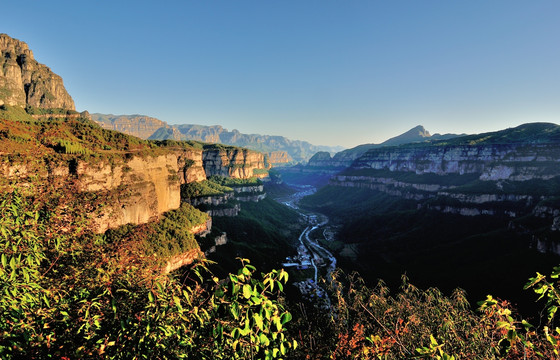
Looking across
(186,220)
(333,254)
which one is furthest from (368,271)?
(186,220)

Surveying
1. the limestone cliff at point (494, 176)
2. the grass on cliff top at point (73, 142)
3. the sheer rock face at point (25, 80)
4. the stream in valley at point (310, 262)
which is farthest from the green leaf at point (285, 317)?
the sheer rock face at point (25, 80)

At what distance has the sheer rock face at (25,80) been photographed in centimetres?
14630

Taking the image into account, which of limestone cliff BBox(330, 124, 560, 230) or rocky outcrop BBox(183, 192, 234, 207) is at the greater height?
limestone cliff BBox(330, 124, 560, 230)

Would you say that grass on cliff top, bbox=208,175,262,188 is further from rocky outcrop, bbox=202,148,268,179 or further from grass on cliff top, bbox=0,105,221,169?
grass on cliff top, bbox=0,105,221,169

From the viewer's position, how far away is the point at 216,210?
118 meters

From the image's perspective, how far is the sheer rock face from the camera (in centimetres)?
14630

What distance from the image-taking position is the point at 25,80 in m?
163

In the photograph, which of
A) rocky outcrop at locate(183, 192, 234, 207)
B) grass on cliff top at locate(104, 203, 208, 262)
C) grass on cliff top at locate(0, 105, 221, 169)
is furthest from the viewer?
rocky outcrop at locate(183, 192, 234, 207)

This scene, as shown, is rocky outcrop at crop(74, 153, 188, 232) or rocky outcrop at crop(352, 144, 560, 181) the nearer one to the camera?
rocky outcrop at crop(74, 153, 188, 232)

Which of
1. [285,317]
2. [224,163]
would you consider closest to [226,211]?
[224,163]

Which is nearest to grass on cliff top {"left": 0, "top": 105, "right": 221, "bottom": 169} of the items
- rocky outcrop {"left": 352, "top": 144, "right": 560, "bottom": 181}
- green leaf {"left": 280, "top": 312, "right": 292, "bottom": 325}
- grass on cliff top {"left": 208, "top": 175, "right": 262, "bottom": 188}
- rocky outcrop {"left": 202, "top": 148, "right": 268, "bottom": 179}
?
green leaf {"left": 280, "top": 312, "right": 292, "bottom": 325}

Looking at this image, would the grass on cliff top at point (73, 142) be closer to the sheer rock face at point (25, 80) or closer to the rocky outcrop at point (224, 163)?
the rocky outcrop at point (224, 163)

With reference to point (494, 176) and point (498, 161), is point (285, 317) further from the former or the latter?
point (498, 161)

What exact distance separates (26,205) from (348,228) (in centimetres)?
15102
